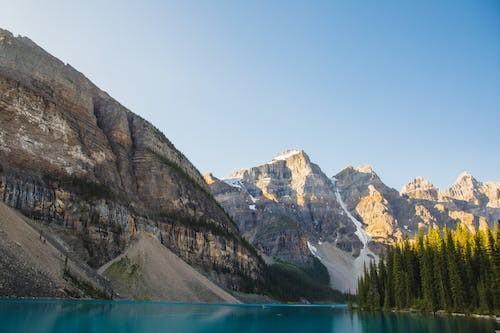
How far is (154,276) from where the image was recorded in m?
126

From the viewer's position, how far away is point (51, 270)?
79.5m

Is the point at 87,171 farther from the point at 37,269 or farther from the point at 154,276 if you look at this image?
the point at 37,269

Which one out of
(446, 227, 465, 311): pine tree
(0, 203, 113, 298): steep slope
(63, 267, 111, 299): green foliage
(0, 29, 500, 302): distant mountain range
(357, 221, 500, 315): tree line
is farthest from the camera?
(0, 29, 500, 302): distant mountain range

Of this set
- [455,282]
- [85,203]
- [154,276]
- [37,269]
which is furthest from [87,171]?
[455,282]

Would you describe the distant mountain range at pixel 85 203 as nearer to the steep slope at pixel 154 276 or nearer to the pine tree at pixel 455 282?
the steep slope at pixel 154 276

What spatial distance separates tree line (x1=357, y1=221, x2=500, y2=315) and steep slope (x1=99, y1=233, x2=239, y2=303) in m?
49.1

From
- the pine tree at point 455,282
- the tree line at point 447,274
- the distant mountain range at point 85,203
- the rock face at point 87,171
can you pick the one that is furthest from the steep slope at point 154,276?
the pine tree at point 455,282

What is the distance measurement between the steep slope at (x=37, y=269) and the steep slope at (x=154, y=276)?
16054mm

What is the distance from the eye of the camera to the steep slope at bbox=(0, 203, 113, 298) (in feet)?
217

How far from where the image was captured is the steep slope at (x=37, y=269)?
217 feet

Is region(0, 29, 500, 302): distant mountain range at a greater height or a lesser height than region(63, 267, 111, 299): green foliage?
greater

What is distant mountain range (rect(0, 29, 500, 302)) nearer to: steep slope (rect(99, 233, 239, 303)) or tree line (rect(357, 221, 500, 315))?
steep slope (rect(99, 233, 239, 303))

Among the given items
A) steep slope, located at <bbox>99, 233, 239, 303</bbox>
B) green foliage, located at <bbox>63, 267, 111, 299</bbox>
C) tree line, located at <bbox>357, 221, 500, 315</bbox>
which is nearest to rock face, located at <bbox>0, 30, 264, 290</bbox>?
steep slope, located at <bbox>99, 233, 239, 303</bbox>

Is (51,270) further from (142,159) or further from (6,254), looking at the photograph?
(142,159)
